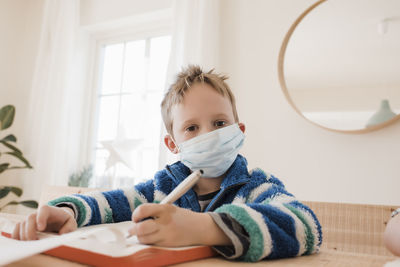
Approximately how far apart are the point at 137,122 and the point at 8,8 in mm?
1636

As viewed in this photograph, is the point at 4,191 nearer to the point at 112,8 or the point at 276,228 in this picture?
the point at 112,8

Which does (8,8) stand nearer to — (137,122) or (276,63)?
(137,122)

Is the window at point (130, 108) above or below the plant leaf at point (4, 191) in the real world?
above

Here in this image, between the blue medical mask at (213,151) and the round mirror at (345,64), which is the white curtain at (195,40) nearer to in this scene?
the round mirror at (345,64)

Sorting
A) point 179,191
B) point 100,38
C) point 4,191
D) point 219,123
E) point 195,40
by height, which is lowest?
point 4,191

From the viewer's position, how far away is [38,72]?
112 inches

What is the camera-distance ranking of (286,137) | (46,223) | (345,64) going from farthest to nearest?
(286,137) < (345,64) < (46,223)

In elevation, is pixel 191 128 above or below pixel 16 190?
above

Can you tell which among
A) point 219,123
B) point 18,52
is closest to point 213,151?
point 219,123

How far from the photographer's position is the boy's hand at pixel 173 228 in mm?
411

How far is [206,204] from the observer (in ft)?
2.71

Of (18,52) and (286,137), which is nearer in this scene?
(286,137)

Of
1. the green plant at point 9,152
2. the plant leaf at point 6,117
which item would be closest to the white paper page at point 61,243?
the green plant at point 9,152

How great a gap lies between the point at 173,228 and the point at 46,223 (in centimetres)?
26
